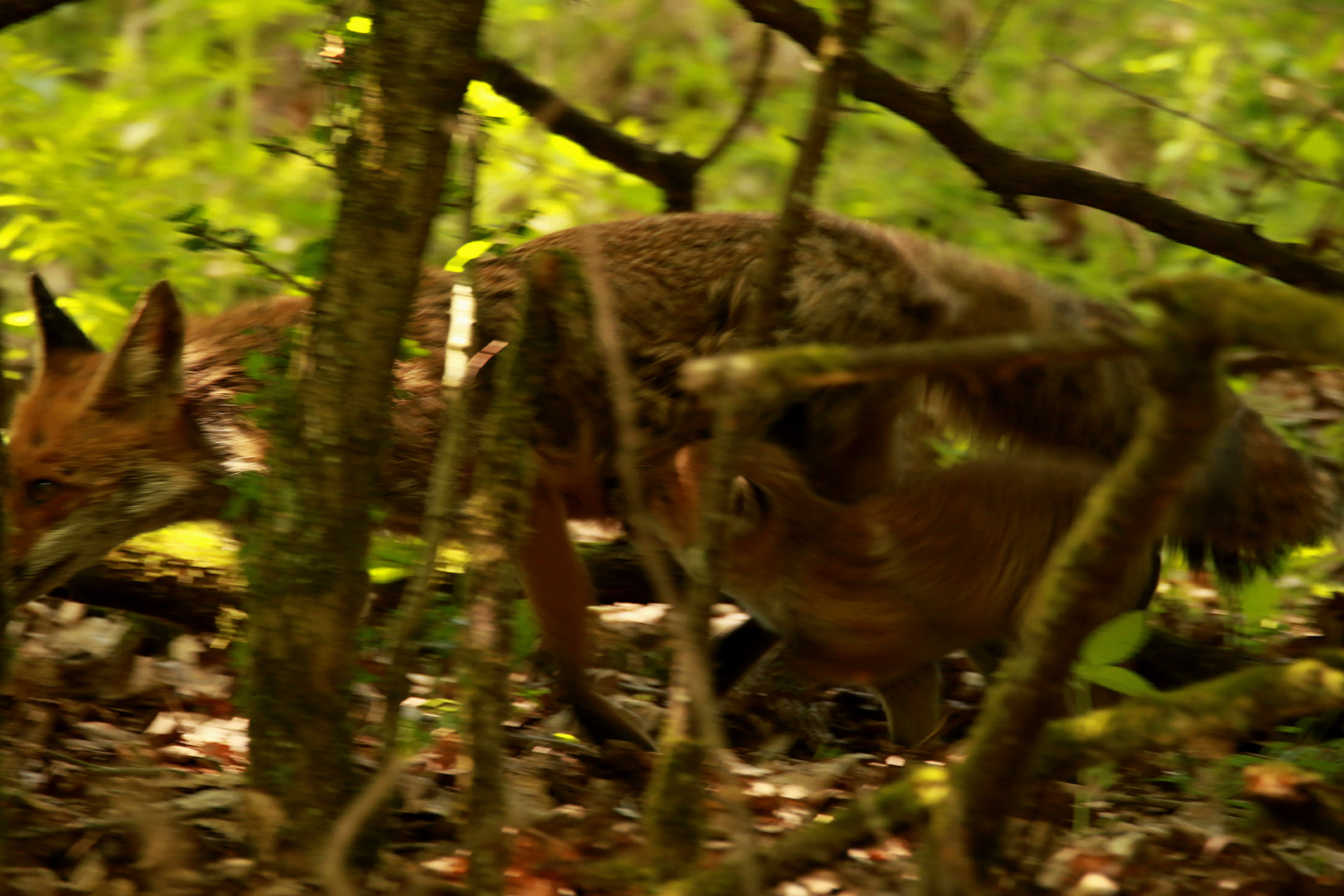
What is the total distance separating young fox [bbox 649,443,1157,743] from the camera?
14.0ft

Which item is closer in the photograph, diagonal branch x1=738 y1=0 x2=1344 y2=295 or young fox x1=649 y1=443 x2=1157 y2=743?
diagonal branch x1=738 y1=0 x2=1344 y2=295

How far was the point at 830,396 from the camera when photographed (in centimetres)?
485

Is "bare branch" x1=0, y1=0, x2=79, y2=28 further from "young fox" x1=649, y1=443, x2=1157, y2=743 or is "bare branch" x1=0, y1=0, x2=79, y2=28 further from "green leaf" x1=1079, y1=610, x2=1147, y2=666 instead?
"green leaf" x1=1079, y1=610, x2=1147, y2=666

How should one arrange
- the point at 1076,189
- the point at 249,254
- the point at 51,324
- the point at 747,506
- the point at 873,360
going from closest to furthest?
the point at 873,360
the point at 249,254
the point at 1076,189
the point at 747,506
the point at 51,324

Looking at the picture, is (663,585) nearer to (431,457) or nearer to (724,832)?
(724,832)

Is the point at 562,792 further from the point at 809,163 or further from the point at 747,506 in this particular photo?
the point at 809,163

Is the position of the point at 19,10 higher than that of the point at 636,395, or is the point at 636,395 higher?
the point at 19,10

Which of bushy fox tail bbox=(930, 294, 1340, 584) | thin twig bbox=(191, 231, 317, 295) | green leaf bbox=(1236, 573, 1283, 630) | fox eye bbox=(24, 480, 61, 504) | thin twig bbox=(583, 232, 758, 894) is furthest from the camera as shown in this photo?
fox eye bbox=(24, 480, 61, 504)

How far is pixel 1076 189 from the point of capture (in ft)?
12.9

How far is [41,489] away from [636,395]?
2717 millimetres

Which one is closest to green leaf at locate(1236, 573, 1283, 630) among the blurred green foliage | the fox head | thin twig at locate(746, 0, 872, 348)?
the blurred green foliage

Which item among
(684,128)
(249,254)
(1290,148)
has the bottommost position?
(249,254)

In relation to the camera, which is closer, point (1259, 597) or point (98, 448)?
point (1259, 597)

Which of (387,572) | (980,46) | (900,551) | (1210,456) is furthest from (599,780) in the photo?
(980,46)
